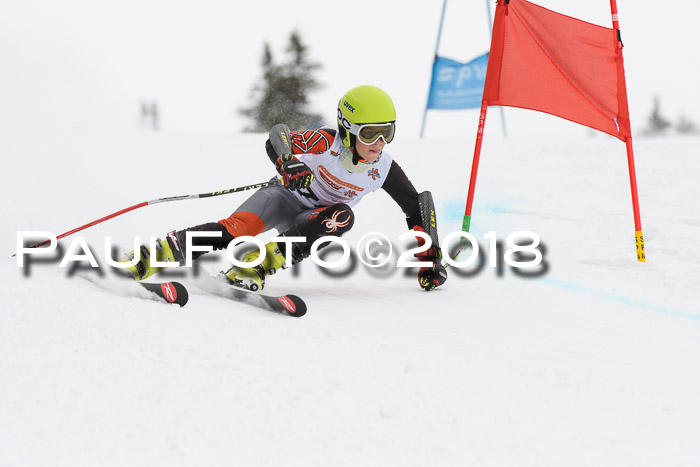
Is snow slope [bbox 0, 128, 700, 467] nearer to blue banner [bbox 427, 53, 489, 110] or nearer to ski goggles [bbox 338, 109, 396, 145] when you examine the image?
ski goggles [bbox 338, 109, 396, 145]

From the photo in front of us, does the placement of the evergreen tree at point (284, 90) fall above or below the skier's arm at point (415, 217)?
above

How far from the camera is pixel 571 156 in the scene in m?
7.82

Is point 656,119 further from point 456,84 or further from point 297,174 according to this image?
point 297,174

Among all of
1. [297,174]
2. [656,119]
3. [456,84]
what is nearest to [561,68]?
[297,174]

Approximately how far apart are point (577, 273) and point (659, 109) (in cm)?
2448

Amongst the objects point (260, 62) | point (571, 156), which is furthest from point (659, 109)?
point (571, 156)

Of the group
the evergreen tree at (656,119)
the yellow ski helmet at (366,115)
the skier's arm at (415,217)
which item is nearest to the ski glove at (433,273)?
the skier's arm at (415,217)

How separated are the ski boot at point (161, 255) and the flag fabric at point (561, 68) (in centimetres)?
265

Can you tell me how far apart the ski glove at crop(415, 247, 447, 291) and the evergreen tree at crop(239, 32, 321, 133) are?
15.2 m

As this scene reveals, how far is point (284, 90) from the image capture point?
759 inches

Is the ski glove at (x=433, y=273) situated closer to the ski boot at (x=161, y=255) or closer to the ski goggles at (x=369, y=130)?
the ski goggles at (x=369, y=130)

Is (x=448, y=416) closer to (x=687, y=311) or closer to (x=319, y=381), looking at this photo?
(x=319, y=381)

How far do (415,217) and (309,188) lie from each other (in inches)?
31.4

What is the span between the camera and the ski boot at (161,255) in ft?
10.8
